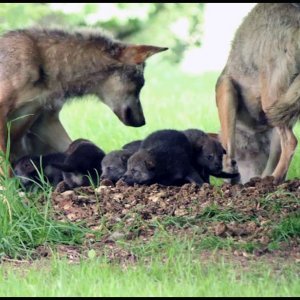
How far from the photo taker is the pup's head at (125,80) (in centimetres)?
1027

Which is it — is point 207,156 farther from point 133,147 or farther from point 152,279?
point 152,279

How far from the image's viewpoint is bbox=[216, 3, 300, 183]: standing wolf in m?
9.22

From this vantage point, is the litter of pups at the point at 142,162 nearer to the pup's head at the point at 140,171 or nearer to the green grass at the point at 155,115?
the pup's head at the point at 140,171

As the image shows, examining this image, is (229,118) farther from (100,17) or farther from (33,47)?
(100,17)

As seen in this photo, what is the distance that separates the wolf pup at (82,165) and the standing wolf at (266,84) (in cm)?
147

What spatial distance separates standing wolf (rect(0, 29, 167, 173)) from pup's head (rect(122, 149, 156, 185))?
125 centimetres

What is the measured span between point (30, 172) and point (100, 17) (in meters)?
14.8

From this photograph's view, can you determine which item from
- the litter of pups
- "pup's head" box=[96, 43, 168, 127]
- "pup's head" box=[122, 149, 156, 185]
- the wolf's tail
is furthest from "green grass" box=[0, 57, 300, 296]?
"pup's head" box=[96, 43, 168, 127]

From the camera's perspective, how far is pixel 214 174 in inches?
394

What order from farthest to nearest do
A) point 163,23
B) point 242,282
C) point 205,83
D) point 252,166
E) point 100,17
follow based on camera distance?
1. point 163,23
2. point 100,17
3. point 205,83
4. point 252,166
5. point 242,282

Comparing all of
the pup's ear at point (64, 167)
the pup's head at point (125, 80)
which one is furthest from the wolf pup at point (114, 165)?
the pup's head at point (125, 80)

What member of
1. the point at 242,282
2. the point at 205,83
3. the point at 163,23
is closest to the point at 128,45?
the point at 242,282

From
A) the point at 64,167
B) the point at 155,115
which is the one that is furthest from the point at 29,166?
the point at 155,115

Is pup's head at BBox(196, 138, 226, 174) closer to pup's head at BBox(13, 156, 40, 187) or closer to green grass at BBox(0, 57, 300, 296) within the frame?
pup's head at BBox(13, 156, 40, 187)
